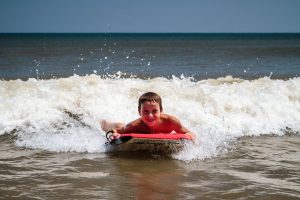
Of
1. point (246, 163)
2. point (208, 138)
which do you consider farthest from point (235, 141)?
point (246, 163)

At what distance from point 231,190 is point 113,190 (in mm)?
1337

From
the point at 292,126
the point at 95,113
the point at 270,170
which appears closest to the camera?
the point at 270,170

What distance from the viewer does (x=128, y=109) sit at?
968 cm

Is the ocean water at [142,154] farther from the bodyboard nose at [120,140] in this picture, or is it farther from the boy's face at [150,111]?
the boy's face at [150,111]

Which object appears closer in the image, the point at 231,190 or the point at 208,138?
the point at 231,190

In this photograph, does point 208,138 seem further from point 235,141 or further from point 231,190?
point 231,190

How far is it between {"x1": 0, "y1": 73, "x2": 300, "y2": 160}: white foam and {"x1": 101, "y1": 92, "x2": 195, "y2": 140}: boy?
463 millimetres

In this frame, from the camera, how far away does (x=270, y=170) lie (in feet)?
17.4

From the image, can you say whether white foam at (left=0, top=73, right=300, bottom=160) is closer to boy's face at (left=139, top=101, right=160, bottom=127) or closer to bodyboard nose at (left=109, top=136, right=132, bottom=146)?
bodyboard nose at (left=109, top=136, right=132, bottom=146)

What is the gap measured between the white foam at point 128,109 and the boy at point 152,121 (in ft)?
1.52

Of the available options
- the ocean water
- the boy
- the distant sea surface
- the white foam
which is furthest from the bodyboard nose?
the distant sea surface

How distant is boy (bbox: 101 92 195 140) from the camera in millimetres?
5902

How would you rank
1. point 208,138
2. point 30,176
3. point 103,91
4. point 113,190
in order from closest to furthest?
point 113,190, point 30,176, point 208,138, point 103,91

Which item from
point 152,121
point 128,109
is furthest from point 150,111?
point 128,109
